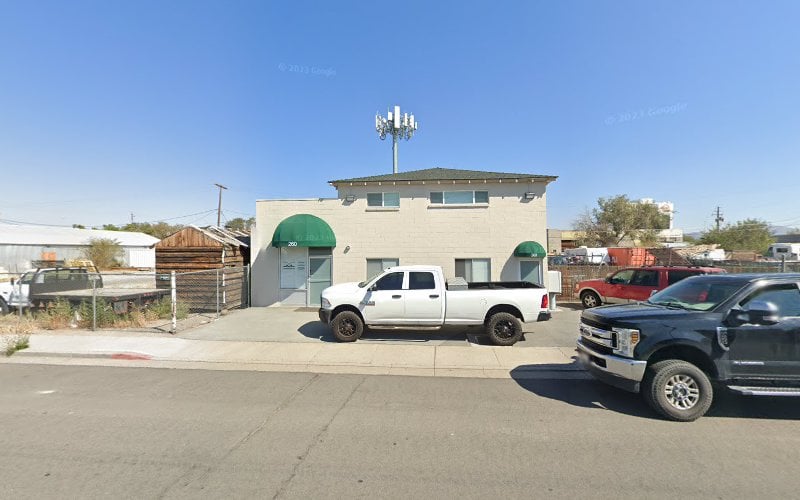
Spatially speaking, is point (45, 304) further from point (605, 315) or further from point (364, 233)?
point (605, 315)

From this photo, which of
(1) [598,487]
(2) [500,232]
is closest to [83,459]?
(1) [598,487]

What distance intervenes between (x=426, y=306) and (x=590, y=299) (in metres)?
8.40

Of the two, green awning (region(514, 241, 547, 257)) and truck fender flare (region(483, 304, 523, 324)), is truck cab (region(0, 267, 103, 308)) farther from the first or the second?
green awning (region(514, 241, 547, 257))

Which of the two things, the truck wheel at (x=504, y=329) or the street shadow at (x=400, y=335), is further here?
the street shadow at (x=400, y=335)

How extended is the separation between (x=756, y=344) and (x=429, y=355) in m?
5.08

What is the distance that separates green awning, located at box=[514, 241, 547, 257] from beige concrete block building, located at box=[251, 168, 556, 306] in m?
0.10

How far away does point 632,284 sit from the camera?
1209 centimetres

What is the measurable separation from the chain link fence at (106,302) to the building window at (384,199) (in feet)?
19.2

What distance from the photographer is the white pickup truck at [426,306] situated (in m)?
8.42

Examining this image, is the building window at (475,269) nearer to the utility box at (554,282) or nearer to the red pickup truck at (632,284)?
the utility box at (554,282)

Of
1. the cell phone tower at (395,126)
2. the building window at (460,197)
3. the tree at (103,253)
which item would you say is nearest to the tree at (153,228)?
the tree at (103,253)

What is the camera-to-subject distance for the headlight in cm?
470

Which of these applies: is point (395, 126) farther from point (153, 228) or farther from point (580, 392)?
point (153, 228)

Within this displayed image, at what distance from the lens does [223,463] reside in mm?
3426
